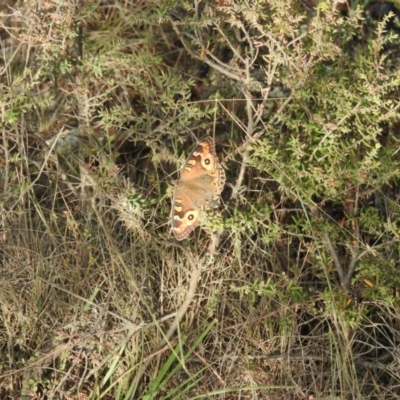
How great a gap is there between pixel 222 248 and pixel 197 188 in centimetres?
33

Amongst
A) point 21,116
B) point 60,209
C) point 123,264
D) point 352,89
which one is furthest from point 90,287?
point 352,89

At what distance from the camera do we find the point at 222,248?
3.39 metres

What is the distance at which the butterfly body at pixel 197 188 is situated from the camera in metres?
3.17

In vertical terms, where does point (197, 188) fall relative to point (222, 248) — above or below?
above

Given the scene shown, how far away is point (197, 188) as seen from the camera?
3180 millimetres

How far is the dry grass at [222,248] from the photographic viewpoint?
3129 mm

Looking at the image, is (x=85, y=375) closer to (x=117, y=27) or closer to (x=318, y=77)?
(x=318, y=77)

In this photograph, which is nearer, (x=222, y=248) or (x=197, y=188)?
(x=197, y=188)

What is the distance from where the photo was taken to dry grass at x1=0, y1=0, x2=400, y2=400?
313cm

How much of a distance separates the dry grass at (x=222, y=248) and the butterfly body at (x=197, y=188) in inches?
3.7

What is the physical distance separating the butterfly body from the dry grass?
9cm

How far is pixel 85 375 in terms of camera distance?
3195mm

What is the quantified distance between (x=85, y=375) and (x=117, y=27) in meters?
1.97

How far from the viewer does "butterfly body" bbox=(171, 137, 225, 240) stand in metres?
3.17
